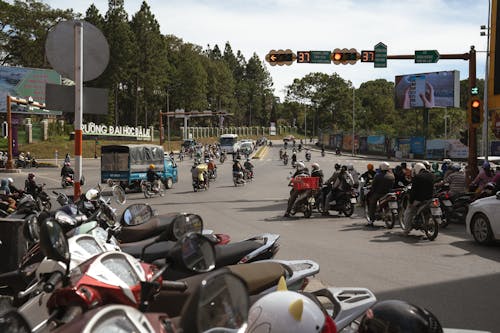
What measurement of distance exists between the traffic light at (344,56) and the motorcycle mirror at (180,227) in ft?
48.6

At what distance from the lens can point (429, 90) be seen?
62375 mm

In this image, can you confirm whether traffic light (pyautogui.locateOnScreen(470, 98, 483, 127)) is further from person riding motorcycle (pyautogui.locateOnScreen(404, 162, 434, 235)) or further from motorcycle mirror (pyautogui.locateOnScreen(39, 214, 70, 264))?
motorcycle mirror (pyautogui.locateOnScreen(39, 214, 70, 264))

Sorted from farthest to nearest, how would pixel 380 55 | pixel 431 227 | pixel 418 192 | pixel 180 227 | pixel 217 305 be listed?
pixel 380 55 → pixel 418 192 → pixel 431 227 → pixel 180 227 → pixel 217 305

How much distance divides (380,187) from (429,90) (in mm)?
53307

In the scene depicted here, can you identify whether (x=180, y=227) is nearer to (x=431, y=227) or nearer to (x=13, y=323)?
(x=13, y=323)

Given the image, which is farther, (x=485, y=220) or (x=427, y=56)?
(x=427, y=56)

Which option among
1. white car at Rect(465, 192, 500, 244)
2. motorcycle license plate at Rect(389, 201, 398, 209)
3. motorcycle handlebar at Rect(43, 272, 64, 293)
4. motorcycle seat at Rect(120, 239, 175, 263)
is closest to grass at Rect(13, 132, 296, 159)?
motorcycle license plate at Rect(389, 201, 398, 209)

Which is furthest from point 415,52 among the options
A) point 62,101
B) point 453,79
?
point 453,79

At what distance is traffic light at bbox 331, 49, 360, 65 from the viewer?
1848 centimetres

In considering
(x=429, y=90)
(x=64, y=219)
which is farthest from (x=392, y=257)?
(x=429, y=90)

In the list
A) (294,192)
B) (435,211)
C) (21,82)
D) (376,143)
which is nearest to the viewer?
(435,211)

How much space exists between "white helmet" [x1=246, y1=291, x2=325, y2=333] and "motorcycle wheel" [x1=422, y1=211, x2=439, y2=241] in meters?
8.84

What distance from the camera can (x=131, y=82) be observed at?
75938mm

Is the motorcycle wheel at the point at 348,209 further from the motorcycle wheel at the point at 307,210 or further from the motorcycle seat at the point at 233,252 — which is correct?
the motorcycle seat at the point at 233,252
